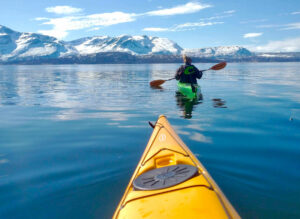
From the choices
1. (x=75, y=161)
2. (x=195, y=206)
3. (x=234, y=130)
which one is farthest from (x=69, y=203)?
(x=234, y=130)

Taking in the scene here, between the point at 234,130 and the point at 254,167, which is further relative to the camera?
the point at 234,130

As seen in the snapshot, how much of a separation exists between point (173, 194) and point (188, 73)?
12820mm

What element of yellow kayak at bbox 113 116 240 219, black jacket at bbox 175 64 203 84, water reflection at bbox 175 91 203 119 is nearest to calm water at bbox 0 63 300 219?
water reflection at bbox 175 91 203 119

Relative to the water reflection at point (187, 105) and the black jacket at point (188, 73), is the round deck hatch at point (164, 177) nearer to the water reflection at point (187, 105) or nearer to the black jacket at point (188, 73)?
the water reflection at point (187, 105)

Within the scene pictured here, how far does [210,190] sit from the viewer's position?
3.33 m

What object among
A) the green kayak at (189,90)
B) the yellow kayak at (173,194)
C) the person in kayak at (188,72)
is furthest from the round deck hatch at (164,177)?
the person in kayak at (188,72)

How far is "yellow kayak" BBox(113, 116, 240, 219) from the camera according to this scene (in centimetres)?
289

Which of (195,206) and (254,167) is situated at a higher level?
(195,206)

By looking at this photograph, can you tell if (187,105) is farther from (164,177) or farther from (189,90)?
(164,177)

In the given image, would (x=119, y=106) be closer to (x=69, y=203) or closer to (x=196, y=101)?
(x=196, y=101)

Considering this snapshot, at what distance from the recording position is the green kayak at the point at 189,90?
1462 cm

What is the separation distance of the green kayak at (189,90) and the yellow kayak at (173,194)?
10460mm

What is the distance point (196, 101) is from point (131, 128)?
19.9 feet

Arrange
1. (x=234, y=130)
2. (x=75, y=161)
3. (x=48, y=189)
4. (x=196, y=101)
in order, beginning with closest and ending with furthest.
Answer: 1. (x=48, y=189)
2. (x=75, y=161)
3. (x=234, y=130)
4. (x=196, y=101)
